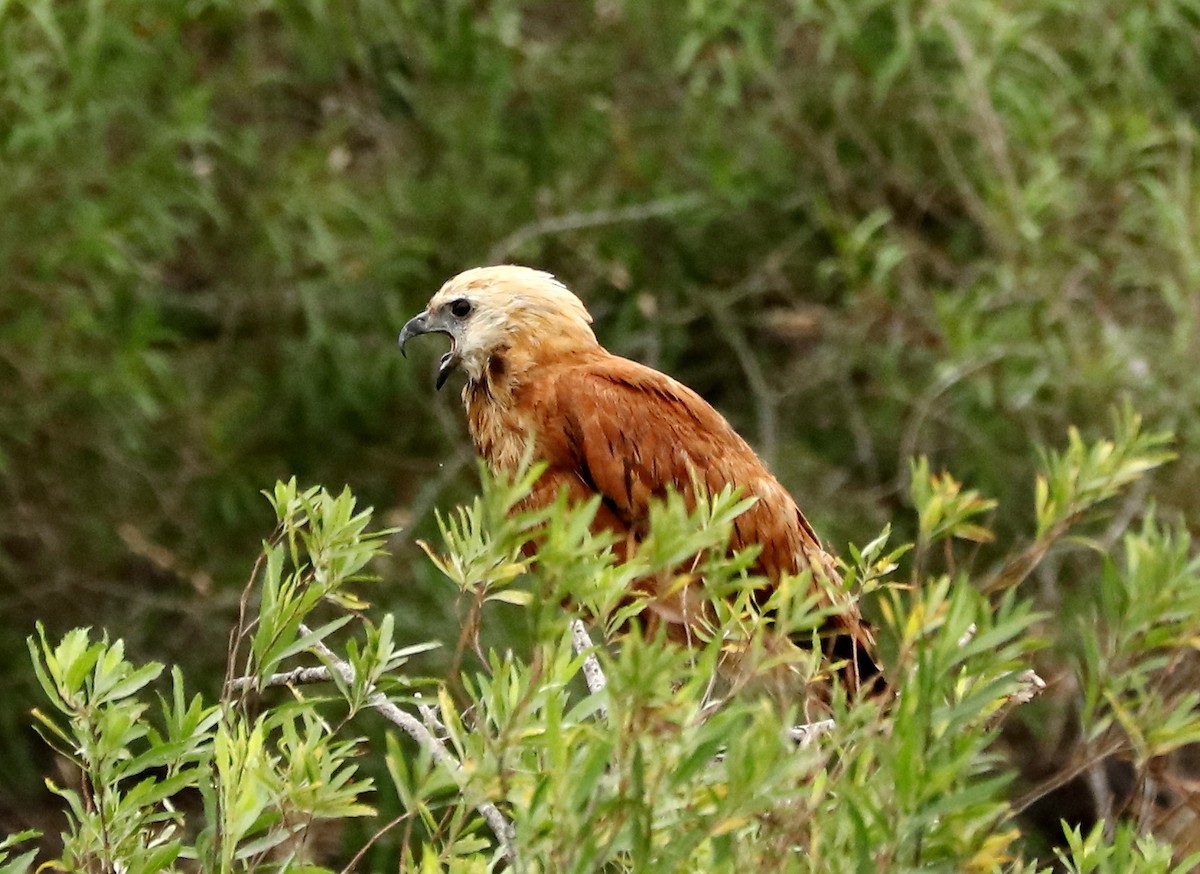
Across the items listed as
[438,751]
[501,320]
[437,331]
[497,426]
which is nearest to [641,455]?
[497,426]

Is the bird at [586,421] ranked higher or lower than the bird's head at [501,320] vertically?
lower

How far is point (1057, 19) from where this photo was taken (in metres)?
8.31

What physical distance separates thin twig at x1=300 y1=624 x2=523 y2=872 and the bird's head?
2141 millimetres

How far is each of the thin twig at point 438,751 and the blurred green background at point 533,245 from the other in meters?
4.20

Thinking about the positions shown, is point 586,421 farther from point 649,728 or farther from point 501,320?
point 649,728

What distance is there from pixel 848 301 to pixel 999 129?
1.01 meters

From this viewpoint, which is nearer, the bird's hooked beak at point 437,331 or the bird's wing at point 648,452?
the bird's wing at point 648,452

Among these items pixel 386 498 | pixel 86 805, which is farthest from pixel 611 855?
pixel 386 498

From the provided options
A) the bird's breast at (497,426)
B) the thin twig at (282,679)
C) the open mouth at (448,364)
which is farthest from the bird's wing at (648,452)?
the thin twig at (282,679)

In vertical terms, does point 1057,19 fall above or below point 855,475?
above

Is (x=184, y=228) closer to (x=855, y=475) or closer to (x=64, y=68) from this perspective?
(x=64, y=68)

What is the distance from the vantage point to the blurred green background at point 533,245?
7.48 meters

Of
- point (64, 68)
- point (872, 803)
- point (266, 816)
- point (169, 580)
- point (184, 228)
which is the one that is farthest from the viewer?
point (169, 580)

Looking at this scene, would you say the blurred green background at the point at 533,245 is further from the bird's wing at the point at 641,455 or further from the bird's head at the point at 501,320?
the bird's wing at the point at 641,455
